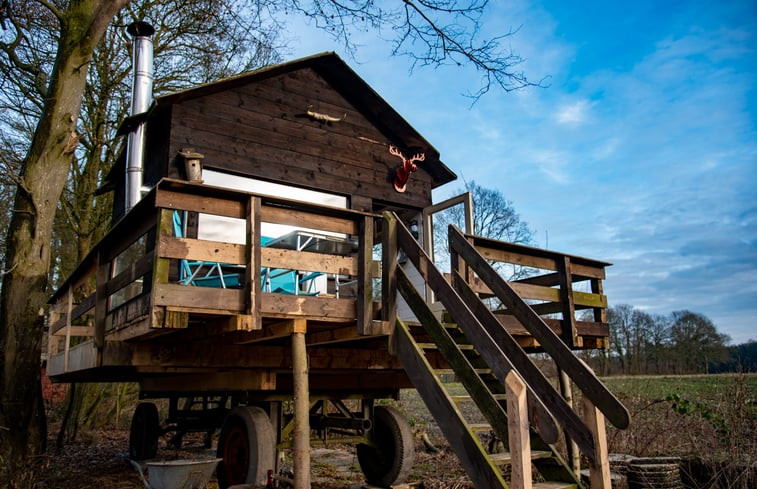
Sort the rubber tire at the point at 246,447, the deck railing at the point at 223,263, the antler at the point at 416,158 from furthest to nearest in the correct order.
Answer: the antler at the point at 416,158 → the rubber tire at the point at 246,447 → the deck railing at the point at 223,263

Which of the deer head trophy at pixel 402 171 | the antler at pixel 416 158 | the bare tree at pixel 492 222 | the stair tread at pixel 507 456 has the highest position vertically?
the bare tree at pixel 492 222

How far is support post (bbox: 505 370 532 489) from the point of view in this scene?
11.4 ft

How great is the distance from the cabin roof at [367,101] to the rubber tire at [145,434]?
214 inches

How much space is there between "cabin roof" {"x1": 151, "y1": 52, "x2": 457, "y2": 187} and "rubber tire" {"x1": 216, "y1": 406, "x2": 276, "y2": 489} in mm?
4821

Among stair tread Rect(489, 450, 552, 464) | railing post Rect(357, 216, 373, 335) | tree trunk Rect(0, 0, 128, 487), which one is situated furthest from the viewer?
tree trunk Rect(0, 0, 128, 487)

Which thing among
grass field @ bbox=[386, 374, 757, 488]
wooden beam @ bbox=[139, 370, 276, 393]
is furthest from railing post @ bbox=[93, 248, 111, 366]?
grass field @ bbox=[386, 374, 757, 488]

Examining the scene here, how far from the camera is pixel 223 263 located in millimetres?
5125

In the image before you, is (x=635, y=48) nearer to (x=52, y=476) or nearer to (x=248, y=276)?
(x=248, y=276)

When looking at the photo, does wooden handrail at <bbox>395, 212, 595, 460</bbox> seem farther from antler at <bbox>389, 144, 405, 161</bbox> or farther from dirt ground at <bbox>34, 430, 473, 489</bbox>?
antler at <bbox>389, 144, 405, 161</bbox>

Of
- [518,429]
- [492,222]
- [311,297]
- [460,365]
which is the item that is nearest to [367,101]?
[311,297]

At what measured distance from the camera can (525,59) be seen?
9.15 m

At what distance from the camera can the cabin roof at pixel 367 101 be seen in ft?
31.1

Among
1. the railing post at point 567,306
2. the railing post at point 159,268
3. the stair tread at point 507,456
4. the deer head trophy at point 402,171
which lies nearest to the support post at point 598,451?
the stair tread at point 507,456

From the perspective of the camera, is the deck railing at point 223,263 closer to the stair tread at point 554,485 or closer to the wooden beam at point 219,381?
the wooden beam at point 219,381
